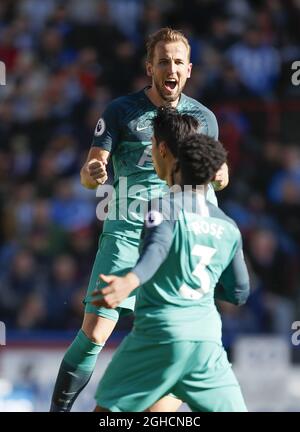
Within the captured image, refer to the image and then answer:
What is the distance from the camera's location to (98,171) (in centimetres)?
584

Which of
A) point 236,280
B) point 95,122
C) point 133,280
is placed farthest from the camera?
point 95,122

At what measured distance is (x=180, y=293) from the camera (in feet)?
16.2

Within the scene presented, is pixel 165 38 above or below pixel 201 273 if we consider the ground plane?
above

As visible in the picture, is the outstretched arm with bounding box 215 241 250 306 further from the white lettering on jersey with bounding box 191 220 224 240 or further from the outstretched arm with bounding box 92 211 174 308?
the outstretched arm with bounding box 92 211 174 308

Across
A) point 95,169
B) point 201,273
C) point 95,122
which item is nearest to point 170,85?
point 95,169

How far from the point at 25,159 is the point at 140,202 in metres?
6.77

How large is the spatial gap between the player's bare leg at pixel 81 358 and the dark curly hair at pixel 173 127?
1269 millimetres

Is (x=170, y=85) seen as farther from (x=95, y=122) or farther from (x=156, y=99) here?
(x=95, y=122)

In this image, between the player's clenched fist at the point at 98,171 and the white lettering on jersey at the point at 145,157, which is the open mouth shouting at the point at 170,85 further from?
the player's clenched fist at the point at 98,171

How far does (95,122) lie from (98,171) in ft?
22.8

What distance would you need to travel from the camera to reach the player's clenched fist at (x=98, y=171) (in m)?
5.83

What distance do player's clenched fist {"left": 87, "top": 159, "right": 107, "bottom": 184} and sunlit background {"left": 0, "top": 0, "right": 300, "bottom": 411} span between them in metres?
4.36

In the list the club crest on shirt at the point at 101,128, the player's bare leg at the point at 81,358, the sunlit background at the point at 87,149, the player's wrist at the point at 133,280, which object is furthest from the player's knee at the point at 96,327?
the sunlit background at the point at 87,149
